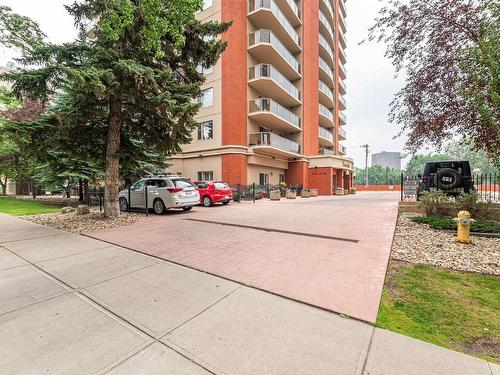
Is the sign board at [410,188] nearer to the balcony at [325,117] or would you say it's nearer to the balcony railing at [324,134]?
the balcony railing at [324,134]

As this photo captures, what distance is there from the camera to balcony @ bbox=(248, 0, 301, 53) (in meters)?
19.6

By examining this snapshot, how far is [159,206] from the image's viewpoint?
435 inches

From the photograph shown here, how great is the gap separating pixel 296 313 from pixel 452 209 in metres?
9.09

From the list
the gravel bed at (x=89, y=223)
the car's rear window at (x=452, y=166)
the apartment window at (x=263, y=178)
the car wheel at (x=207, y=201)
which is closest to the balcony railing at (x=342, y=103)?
the apartment window at (x=263, y=178)

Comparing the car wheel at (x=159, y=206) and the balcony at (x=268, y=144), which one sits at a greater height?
the balcony at (x=268, y=144)

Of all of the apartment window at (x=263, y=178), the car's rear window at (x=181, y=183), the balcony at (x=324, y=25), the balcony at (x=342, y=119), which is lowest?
the car's rear window at (x=181, y=183)

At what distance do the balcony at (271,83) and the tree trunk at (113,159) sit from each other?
45.1 ft

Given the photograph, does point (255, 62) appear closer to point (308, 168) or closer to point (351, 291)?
point (308, 168)

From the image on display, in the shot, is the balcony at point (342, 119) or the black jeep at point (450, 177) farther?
the balcony at point (342, 119)

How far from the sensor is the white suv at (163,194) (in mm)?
10727

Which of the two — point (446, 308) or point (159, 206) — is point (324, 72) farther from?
point (446, 308)

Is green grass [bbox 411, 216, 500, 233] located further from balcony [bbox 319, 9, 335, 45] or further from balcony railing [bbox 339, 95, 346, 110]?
balcony railing [bbox 339, 95, 346, 110]

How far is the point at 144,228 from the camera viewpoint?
25.6ft

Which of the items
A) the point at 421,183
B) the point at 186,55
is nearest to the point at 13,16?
the point at 186,55
